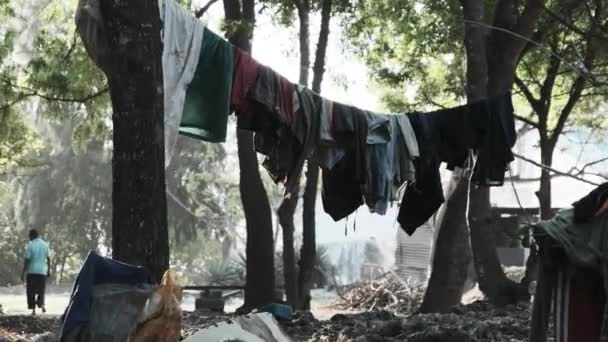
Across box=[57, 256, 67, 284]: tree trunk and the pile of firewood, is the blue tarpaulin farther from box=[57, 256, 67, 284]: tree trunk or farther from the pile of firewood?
box=[57, 256, 67, 284]: tree trunk

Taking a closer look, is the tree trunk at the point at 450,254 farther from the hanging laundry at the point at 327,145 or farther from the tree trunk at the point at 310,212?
the hanging laundry at the point at 327,145

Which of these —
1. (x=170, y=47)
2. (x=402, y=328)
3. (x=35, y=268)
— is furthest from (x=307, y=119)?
(x=35, y=268)

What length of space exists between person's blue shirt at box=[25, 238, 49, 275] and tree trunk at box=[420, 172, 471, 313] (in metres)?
7.54

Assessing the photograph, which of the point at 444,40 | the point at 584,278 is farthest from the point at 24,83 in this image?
the point at 584,278

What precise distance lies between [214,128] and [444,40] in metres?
9.75

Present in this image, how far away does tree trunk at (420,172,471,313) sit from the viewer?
11086mm

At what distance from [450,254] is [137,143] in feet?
24.1

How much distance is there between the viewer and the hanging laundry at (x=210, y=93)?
5949 millimetres

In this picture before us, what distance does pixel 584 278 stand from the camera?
4.43 m

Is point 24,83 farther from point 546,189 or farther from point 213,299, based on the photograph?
point 546,189

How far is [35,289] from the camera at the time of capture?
15.0 meters

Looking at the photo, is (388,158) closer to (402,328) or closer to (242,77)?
(242,77)

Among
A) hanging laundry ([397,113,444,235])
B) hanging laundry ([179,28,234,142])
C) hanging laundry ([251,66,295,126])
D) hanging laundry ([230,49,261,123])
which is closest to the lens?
→ hanging laundry ([179,28,234,142])

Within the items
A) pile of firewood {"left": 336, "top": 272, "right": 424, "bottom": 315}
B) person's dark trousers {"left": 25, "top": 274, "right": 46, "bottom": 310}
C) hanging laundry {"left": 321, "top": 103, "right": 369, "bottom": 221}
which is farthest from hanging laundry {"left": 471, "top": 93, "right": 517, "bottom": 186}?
pile of firewood {"left": 336, "top": 272, "right": 424, "bottom": 315}
